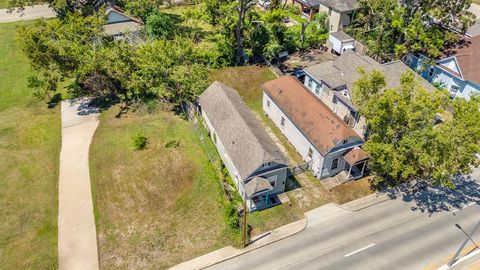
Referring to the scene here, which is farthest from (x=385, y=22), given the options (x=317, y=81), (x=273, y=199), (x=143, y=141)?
(x=143, y=141)

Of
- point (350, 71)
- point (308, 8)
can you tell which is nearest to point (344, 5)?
point (308, 8)

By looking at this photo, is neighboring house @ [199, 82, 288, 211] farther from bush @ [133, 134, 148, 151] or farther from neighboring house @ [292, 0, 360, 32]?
neighboring house @ [292, 0, 360, 32]

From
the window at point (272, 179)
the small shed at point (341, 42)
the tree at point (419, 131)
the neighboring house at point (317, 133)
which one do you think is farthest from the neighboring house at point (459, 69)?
the window at point (272, 179)

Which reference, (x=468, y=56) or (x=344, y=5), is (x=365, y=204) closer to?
(x=468, y=56)

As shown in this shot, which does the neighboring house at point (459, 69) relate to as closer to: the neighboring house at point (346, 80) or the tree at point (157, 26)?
the neighboring house at point (346, 80)

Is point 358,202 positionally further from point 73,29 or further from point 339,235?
point 73,29

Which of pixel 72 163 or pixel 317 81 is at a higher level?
pixel 317 81

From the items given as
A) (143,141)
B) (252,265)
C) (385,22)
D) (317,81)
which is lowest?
(252,265)
